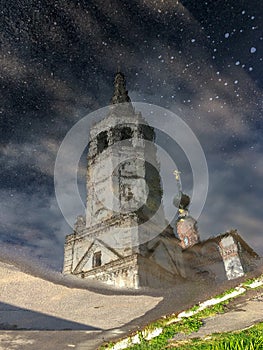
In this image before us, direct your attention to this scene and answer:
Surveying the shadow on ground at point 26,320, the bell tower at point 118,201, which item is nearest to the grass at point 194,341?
the shadow on ground at point 26,320

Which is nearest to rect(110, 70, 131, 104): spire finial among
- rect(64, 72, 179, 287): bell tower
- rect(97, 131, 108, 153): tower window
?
rect(64, 72, 179, 287): bell tower

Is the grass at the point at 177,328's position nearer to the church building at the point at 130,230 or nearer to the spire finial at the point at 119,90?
the church building at the point at 130,230

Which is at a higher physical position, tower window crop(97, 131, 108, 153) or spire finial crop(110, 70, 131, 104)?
spire finial crop(110, 70, 131, 104)

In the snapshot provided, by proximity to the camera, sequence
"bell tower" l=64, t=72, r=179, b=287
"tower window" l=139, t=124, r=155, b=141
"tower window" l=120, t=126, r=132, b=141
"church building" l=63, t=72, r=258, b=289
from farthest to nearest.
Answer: "tower window" l=139, t=124, r=155, b=141 → "tower window" l=120, t=126, r=132, b=141 → "bell tower" l=64, t=72, r=179, b=287 → "church building" l=63, t=72, r=258, b=289

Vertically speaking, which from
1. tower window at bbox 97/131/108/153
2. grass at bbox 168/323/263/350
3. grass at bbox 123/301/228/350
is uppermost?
→ tower window at bbox 97/131/108/153

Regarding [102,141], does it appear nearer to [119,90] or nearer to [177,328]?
[119,90]

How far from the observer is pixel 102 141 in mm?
25234

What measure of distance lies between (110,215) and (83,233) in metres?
2.28

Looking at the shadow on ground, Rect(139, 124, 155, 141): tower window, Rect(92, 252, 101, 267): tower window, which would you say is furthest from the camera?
Rect(139, 124, 155, 141): tower window

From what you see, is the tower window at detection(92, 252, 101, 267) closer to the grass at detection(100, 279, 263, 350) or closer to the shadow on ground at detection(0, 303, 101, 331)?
the grass at detection(100, 279, 263, 350)

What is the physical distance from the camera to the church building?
17906 millimetres

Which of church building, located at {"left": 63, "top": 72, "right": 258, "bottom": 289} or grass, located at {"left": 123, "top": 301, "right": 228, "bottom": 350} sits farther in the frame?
church building, located at {"left": 63, "top": 72, "right": 258, "bottom": 289}

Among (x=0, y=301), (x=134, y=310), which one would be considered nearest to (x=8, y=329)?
(x=0, y=301)

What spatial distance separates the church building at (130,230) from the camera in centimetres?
1791
